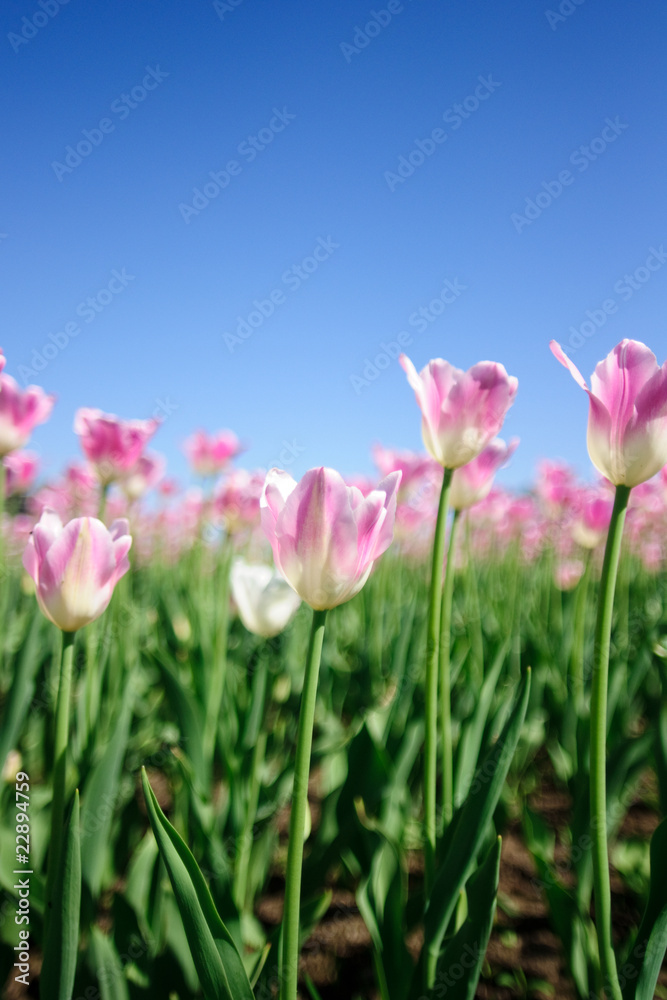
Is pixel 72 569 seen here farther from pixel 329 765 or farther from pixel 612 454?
pixel 329 765

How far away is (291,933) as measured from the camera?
26.3 inches

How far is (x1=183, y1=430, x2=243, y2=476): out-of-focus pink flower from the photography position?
261cm

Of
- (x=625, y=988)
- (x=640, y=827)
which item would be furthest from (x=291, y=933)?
(x=640, y=827)

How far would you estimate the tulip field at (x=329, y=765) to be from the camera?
762 millimetres

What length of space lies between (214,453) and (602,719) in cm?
206

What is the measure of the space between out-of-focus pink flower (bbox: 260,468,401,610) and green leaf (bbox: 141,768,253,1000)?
0.93ft

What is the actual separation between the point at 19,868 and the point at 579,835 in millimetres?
1109

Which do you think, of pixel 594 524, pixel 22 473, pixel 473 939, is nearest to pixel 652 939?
pixel 473 939

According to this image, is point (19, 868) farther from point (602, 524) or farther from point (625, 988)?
point (602, 524)

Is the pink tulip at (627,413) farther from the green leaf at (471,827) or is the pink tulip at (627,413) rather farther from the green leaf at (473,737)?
the green leaf at (473,737)

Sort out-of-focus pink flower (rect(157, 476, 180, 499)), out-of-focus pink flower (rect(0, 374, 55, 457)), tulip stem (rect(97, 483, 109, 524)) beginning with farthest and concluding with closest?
out-of-focus pink flower (rect(157, 476, 180, 499)) < out-of-focus pink flower (rect(0, 374, 55, 457)) < tulip stem (rect(97, 483, 109, 524))

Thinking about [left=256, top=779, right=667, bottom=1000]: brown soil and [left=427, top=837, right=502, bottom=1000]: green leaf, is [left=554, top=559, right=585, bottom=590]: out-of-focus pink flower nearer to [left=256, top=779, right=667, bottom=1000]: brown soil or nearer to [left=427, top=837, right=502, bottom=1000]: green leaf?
[left=256, top=779, right=667, bottom=1000]: brown soil

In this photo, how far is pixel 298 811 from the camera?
65 centimetres

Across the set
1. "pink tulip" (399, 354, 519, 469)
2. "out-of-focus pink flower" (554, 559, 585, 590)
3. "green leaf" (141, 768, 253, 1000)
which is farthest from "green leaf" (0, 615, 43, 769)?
"out-of-focus pink flower" (554, 559, 585, 590)
